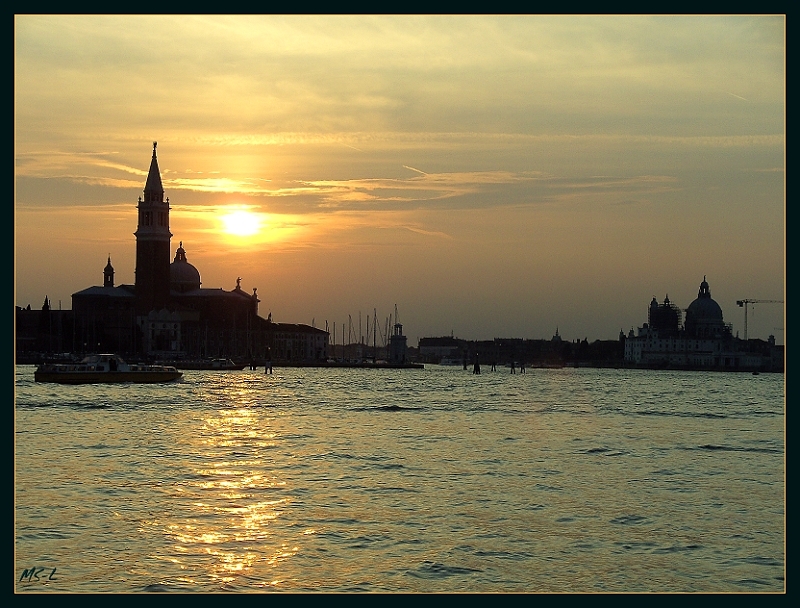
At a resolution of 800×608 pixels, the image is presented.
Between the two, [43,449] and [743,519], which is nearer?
[743,519]

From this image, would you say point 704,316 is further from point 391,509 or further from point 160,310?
point 391,509

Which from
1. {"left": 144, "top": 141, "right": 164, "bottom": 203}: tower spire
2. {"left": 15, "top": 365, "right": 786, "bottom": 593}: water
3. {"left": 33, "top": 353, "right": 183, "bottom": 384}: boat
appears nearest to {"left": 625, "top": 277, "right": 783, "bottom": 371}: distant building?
{"left": 144, "top": 141, "right": 164, "bottom": 203}: tower spire

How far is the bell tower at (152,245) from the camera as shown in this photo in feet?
398

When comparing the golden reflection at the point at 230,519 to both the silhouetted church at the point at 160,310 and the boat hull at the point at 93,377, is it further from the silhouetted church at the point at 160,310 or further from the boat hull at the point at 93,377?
the silhouetted church at the point at 160,310

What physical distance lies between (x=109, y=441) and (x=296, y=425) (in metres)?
7.72

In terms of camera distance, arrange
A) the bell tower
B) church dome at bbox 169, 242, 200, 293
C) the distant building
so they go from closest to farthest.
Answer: the bell tower → church dome at bbox 169, 242, 200, 293 → the distant building

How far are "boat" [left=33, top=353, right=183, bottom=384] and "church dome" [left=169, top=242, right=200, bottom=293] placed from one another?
65263 millimetres

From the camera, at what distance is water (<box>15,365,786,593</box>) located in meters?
11.9

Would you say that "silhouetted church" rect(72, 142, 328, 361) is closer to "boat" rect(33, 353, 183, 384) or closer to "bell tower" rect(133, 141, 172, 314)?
"bell tower" rect(133, 141, 172, 314)

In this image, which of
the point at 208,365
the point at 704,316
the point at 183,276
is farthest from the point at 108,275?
the point at 704,316

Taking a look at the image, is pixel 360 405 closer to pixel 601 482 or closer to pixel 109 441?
pixel 109 441

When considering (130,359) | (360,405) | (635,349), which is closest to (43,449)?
(360,405)

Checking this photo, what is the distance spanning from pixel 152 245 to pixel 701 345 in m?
93.6

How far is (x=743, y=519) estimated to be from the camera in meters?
16.1
